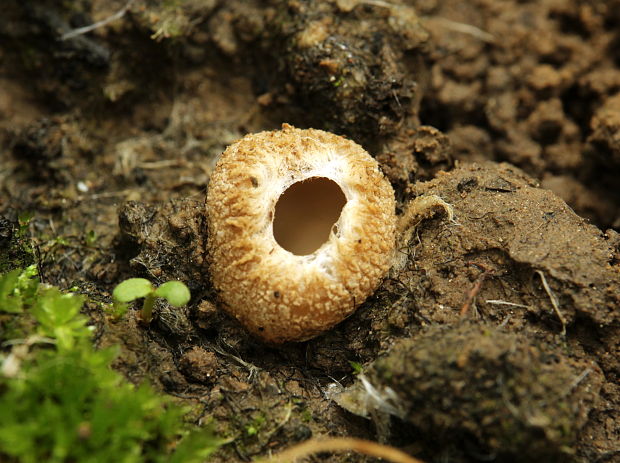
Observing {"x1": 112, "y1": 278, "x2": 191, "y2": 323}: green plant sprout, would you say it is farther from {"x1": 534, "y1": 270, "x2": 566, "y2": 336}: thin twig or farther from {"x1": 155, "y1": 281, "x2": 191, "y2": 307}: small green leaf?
{"x1": 534, "y1": 270, "x2": 566, "y2": 336}: thin twig

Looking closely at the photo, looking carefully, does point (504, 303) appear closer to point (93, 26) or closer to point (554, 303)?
point (554, 303)

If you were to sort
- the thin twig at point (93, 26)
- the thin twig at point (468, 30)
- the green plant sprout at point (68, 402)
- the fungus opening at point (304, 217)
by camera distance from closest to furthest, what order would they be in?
the green plant sprout at point (68, 402) < the fungus opening at point (304, 217) < the thin twig at point (93, 26) < the thin twig at point (468, 30)

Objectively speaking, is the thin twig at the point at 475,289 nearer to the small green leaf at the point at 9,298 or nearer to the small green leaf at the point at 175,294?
the small green leaf at the point at 175,294

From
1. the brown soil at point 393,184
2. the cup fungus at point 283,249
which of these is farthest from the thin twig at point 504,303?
the cup fungus at point 283,249

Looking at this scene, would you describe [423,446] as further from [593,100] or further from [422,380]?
[593,100]

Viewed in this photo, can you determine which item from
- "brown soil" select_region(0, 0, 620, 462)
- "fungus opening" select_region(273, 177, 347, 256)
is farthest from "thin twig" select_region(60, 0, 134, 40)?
"fungus opening" select_region(273, 177, 347, 256)

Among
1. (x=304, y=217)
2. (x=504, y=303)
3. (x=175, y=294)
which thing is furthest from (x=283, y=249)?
(x=504, y=303)

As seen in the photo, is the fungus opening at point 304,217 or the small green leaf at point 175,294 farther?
the fungus opening at point 304,217
